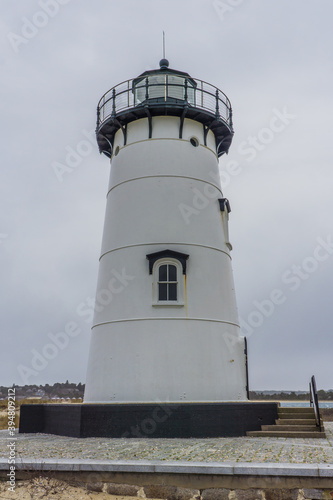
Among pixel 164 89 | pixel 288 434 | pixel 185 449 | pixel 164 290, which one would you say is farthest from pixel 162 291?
pixel 164 89

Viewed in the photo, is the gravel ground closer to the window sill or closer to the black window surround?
the window sill

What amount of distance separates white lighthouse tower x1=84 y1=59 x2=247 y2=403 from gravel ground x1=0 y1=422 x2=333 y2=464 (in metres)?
1.89

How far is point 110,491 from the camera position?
6719 millimetres

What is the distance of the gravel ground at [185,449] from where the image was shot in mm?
7434

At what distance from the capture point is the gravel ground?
7434mm

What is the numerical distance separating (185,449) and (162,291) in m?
4.83

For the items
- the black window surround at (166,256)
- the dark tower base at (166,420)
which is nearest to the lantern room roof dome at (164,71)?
the black window surround at (166,256)

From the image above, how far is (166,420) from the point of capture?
10.8 meters

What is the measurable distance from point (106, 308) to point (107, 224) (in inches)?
108

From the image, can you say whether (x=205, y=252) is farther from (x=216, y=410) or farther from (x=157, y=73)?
(x=157, y=73)

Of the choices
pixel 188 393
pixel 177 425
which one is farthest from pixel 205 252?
pixel 177 425

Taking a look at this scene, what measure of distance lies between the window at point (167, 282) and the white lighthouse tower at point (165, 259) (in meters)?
0.03

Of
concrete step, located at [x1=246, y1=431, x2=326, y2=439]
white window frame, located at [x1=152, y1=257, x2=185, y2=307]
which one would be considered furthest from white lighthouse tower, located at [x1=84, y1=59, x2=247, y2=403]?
concrete step, located at [x1=246, y1=431, x2=326, y2=439]

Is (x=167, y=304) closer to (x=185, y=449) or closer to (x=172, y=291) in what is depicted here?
(x=172, y=291)
